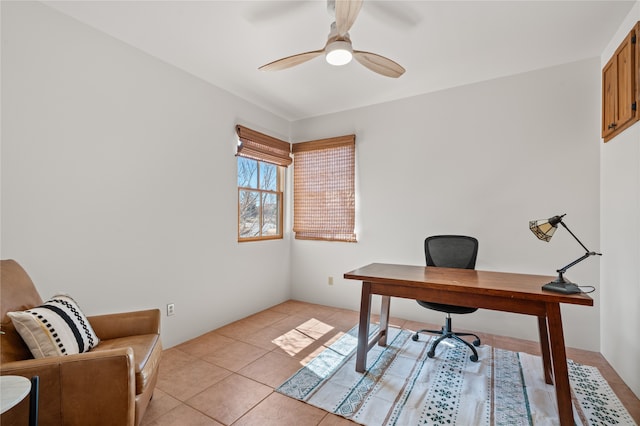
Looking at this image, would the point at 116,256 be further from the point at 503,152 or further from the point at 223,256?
the point at 503,152

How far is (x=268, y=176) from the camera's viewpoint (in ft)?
13.4

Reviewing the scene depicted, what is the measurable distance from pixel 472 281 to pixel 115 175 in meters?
2.86

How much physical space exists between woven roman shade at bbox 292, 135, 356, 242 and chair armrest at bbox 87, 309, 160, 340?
242 centimetres

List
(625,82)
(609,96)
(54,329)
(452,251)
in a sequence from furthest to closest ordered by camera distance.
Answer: (452,251) < (609,96) < (625,82) < (54,329)

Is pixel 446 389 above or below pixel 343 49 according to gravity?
below

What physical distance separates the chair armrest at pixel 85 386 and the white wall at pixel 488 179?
278 centimetres

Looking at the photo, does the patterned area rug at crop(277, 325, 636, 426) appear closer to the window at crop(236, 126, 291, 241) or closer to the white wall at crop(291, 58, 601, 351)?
the white wall at crop(291, 58, 601, 351)

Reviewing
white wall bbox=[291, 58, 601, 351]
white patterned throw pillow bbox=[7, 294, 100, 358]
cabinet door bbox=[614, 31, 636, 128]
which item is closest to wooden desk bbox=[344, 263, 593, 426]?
white wall bbox=[291, 58, 601, 351]

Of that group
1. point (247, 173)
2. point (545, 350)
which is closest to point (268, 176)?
point (247, 173)

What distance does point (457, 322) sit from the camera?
3215 mm

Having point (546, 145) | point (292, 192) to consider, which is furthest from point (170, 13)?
point (546, 145)

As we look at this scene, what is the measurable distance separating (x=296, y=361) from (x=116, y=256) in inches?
67.9

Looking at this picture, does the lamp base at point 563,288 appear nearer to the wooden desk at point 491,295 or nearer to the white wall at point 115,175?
the wooden desk at point 491,295

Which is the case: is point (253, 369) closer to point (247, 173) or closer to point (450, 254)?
point (450, 254)
